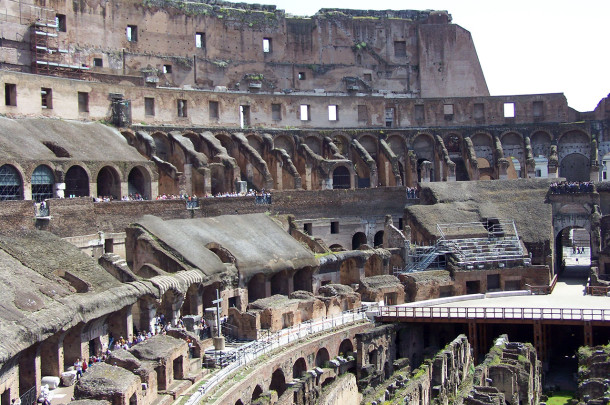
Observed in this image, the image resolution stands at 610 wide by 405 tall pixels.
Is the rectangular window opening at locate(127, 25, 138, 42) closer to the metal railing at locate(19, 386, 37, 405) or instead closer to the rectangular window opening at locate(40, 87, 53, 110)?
the rectangular window opening at locate(40, 87, 53, 110)

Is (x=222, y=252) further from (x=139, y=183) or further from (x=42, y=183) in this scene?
(x=139, y=183)

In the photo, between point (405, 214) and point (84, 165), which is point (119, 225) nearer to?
point (84, 165)

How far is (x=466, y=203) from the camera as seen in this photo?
2245 inches

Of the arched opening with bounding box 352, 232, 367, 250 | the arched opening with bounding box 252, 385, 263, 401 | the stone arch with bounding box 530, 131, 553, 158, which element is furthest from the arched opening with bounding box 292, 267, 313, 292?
the stone arch with bounding box 530, 131, 553, 158

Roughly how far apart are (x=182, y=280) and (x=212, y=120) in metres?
25.2

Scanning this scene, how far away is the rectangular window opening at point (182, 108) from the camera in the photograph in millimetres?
58531

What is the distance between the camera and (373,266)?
51656mm

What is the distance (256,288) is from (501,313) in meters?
13.5

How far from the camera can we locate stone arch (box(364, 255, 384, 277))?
5097 centimetres

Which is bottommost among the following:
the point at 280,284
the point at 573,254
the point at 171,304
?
the point at 573,254

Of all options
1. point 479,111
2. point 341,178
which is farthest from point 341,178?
point 479,111

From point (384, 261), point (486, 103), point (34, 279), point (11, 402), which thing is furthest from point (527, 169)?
point (11, 402)

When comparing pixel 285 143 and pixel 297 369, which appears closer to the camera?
pixel 297 369

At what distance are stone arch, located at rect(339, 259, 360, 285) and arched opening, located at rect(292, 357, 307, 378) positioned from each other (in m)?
14.1
